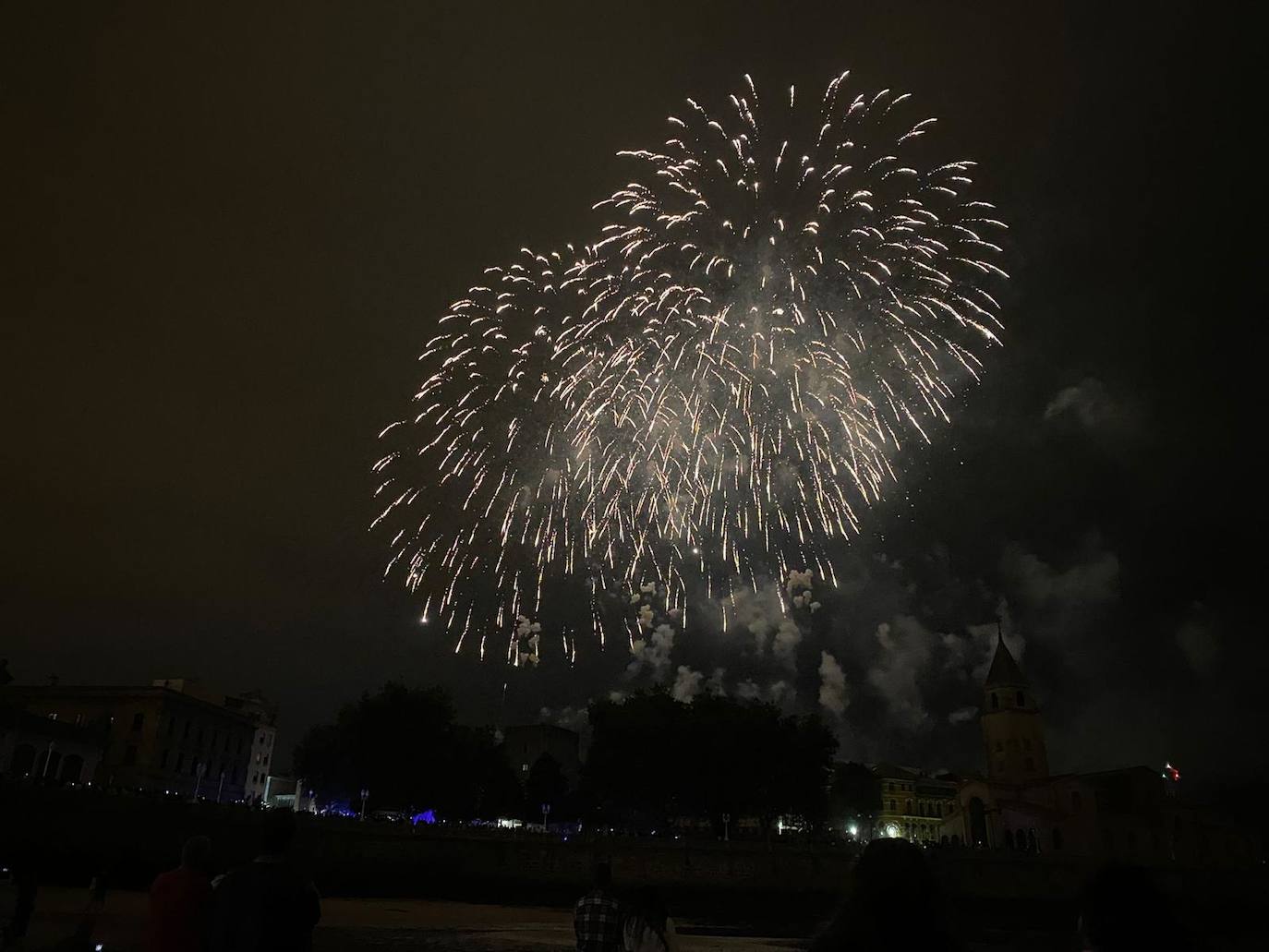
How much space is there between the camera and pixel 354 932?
27.6 m

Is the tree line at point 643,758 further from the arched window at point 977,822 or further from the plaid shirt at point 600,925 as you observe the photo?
the plaid shirt at point 600,925

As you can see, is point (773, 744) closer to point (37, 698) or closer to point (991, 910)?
point (991, 910)

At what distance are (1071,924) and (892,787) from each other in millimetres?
69731

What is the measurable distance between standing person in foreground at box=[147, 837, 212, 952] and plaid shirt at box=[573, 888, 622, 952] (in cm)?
356

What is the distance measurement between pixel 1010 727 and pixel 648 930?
8961 cm

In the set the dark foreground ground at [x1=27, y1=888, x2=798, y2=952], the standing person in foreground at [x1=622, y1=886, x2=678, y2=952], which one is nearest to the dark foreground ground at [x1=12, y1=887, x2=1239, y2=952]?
the dark foreground ground at [x1=27, y1=888, x2=798, y2=952]

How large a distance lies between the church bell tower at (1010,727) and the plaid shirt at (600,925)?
85.6 metres

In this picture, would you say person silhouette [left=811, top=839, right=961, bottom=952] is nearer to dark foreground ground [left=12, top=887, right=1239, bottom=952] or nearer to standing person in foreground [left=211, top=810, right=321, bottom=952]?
standing person in foreground [left=211, top=810, right=321, bottom=952]

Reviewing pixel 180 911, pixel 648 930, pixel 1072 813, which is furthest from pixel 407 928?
pixel 1072 813

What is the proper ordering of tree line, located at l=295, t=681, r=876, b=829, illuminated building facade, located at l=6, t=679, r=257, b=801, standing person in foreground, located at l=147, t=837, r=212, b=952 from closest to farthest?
standing person in foreground, located at l=147, t=837, r=212, b=952 < illuminated building facade, located at l=6, t=679, r=257, b=801 < tree line, located at l=295, t=681, r=876, b=829

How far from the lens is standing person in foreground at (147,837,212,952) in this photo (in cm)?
636

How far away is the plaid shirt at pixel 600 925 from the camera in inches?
343

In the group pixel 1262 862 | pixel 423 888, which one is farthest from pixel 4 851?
pixel 1262 862

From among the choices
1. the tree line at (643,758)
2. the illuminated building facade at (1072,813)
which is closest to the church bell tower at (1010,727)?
the illuminated building facade at (1072,813)
